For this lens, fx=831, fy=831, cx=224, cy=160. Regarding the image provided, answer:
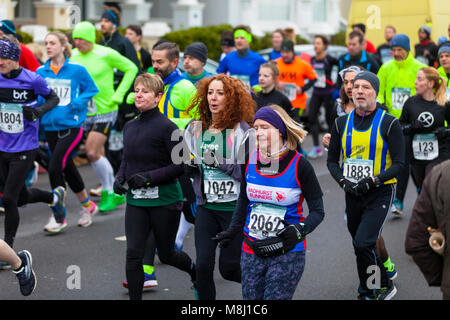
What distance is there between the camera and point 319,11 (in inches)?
1319

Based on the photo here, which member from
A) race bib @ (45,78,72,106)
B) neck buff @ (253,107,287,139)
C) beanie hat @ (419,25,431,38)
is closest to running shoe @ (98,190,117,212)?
race bib @ (45,78,72,106)

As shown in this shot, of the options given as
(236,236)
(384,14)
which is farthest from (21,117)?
(384,14)

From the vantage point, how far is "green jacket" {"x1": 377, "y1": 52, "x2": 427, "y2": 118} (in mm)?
9352

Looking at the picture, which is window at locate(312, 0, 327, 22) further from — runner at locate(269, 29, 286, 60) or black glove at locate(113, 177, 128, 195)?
black glove at locate(113, 177, 128, 195)

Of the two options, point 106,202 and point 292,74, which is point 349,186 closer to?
point 106,202

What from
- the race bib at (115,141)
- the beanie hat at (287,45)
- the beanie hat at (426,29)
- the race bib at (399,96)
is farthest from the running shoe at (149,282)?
the beanie hat at (426,29)

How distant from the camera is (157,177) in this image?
5.93 metres

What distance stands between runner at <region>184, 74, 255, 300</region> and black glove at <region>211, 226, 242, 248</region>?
1.20 ft

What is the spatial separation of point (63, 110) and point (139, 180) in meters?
3.03

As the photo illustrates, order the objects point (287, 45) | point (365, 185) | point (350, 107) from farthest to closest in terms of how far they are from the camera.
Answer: point (287, 45)
point (350, 107)
point (365, 185)

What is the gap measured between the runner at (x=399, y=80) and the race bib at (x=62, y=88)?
341cm

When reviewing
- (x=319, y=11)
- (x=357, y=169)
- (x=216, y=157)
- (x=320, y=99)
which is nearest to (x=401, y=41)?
(x=357, y=169)

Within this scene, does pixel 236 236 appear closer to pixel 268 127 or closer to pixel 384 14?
pixel 268 127

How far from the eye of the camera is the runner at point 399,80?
927 centimetres
